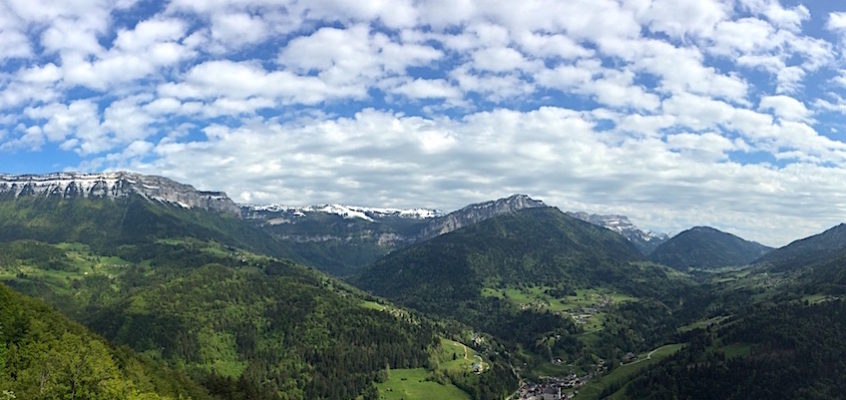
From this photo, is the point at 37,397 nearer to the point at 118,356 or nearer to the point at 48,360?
the point at 48,360

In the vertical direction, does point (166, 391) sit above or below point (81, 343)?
below

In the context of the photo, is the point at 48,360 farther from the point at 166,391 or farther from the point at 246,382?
the point at 246,382

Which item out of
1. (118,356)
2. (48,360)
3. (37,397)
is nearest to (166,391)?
(118,356)

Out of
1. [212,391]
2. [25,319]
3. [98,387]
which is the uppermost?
[25,319]

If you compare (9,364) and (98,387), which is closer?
(98,387)

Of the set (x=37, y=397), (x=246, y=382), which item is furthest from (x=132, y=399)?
(x=246, y=382)

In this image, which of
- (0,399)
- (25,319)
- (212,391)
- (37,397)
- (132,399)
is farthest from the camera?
(212,391)

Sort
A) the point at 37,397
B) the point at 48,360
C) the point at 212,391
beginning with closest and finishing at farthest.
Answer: the point at 37,397 → the point at 48,360 → the point at 212,391
